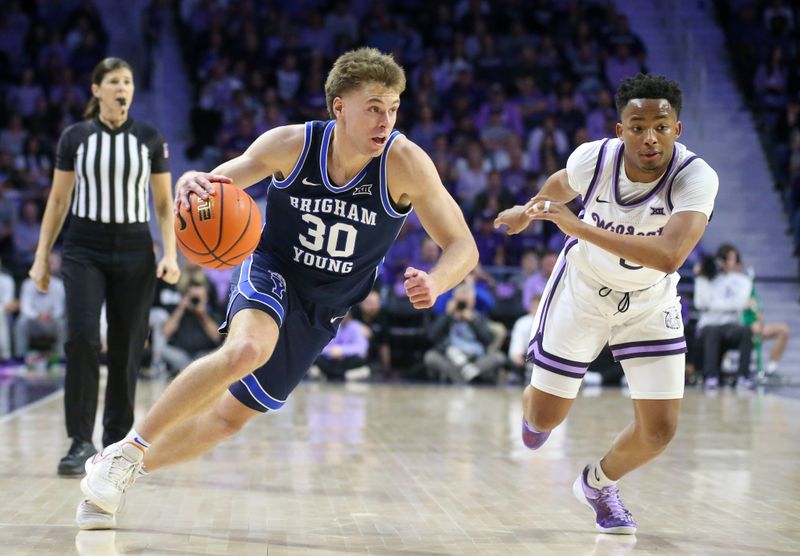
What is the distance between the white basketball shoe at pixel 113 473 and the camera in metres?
3.94

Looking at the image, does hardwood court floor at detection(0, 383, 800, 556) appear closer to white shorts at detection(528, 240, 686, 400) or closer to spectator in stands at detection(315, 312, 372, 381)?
white shorts at detection(528, 240, 686, 400)

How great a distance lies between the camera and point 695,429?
8.12m

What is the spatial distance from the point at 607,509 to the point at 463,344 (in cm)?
834

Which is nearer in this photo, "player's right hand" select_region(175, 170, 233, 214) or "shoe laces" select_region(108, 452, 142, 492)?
"player's right hand" select_region(175, 170, 233, 214)

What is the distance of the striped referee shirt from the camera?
562cm

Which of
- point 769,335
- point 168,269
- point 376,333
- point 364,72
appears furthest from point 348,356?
point 364,72

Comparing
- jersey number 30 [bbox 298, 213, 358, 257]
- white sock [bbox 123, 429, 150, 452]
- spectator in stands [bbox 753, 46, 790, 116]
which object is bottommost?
white sock [bbox 123, 429, 150, 452]

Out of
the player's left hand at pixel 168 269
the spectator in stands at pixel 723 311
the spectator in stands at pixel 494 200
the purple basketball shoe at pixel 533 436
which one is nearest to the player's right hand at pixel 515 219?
the purple basketball shoe at pixel 533 436

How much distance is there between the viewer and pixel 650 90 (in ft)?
13.5

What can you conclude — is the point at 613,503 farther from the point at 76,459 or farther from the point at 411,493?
the point at 76,459

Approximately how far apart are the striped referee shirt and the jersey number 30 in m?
1.79

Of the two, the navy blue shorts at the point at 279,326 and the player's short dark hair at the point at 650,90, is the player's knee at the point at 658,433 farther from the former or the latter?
the navy blue shorts at the point at 279,326

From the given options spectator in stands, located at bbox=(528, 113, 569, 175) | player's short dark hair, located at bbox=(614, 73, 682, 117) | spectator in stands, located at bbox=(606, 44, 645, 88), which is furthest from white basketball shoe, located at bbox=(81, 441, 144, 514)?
spectator in stands, located at bbox=(606, 44, 645, 88)

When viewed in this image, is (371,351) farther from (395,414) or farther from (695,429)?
(695,429)
